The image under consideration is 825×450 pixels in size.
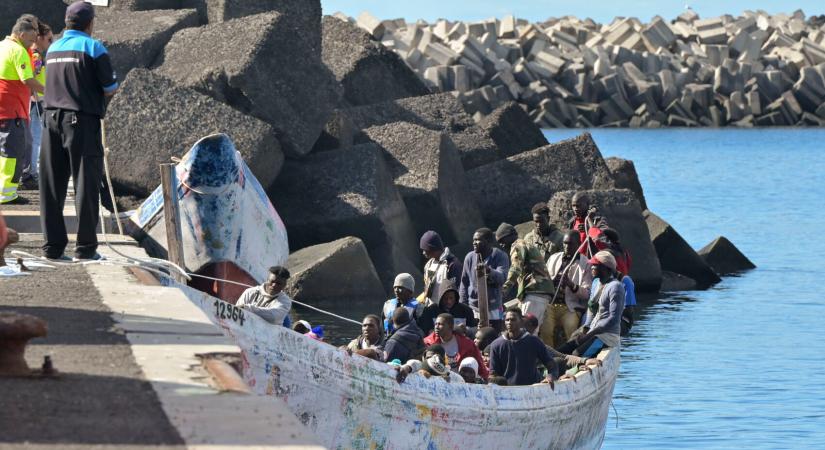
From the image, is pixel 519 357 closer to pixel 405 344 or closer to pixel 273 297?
pixel 405 344

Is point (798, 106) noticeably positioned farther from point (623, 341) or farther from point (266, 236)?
point (266, 236)

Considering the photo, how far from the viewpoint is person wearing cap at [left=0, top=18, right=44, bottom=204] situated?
1342cm

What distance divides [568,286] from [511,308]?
4.84 feet

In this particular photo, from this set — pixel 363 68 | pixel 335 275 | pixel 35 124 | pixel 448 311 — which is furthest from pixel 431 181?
pixel 448 311

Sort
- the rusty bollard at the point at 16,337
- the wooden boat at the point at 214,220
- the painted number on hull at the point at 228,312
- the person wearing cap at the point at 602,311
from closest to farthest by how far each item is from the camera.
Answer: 1. the rusty bollard at the point at 16,337
2. the painted number on hull at the point at 228,312
3. the person wearing cap at the point at 602,311
4. the wooden boat at the point at 214,220

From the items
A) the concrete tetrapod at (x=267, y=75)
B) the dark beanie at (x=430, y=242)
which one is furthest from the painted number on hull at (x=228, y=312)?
the concrete tetrapod at (x=267, y=75)

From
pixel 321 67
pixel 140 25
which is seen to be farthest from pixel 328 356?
pixel 140 25

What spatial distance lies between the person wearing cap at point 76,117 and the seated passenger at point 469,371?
9.33 ft

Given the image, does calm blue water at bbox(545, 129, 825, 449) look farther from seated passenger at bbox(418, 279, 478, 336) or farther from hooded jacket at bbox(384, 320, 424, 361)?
hooded jacket at bbox(384, 320, 424, 361)

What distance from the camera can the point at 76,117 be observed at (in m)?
9.63

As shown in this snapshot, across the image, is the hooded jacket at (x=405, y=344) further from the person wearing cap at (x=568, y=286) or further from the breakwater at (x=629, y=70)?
the breakwater at (x=629, y=70)

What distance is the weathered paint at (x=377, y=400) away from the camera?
9.26 meters

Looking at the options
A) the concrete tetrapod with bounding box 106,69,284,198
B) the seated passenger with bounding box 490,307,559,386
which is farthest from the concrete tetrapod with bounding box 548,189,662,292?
the seated passenger with bounding box 490,307,559,386

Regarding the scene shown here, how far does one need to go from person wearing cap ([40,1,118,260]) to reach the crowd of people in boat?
157 cm
